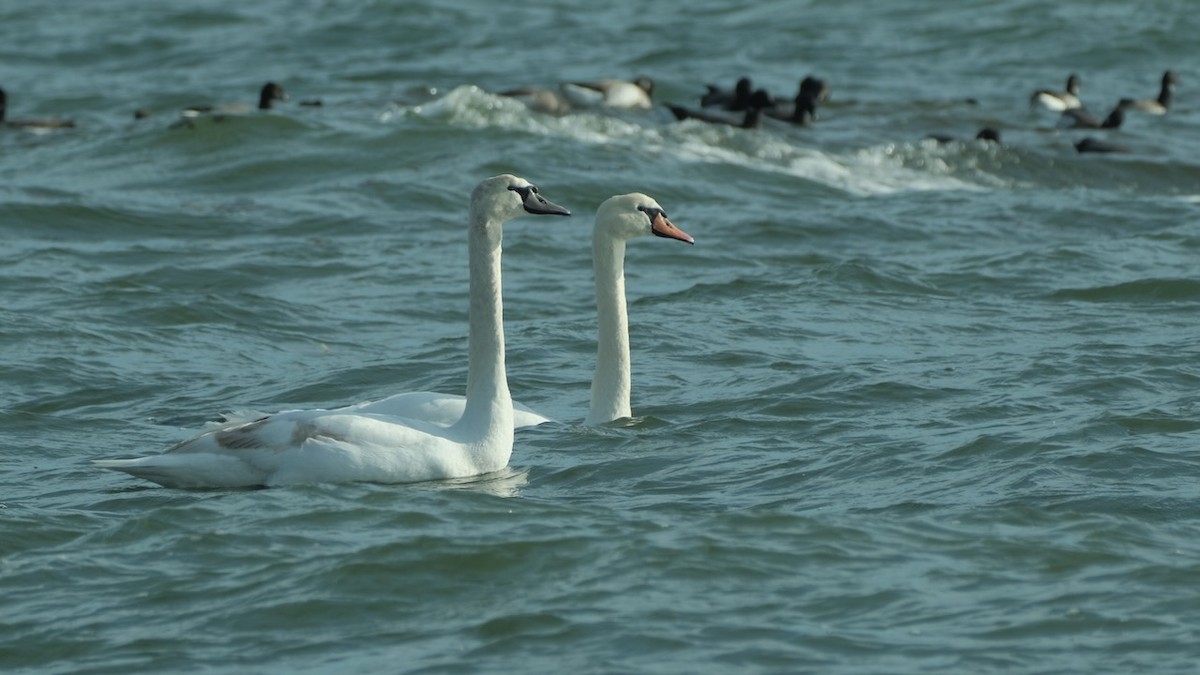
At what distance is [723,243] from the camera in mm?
16891

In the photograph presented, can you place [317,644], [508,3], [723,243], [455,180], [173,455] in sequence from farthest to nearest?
[508,3] → [455,180] → [723,243] → [173,455] → [317,644]

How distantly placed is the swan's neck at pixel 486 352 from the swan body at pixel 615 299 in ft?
4.32

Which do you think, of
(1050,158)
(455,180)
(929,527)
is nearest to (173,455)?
(929,527)

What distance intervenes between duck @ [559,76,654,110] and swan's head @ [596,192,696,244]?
13484 millimetres

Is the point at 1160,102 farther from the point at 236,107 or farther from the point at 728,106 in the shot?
the point at 236,107

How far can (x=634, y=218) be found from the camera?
1099cm

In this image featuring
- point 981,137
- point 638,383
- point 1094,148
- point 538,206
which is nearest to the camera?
point 538,206

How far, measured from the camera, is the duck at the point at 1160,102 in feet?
84.3

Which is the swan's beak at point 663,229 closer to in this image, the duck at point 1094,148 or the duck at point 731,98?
the duck at point 1094,148

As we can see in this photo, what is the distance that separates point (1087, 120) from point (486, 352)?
1625 centimetres

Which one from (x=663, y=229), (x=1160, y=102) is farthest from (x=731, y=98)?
(x=663, y=229)

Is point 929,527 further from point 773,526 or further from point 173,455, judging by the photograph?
point 173,455

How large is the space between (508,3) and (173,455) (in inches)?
1112

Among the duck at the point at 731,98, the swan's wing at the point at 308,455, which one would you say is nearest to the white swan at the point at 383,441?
the swan's wing at the point at 308,455
